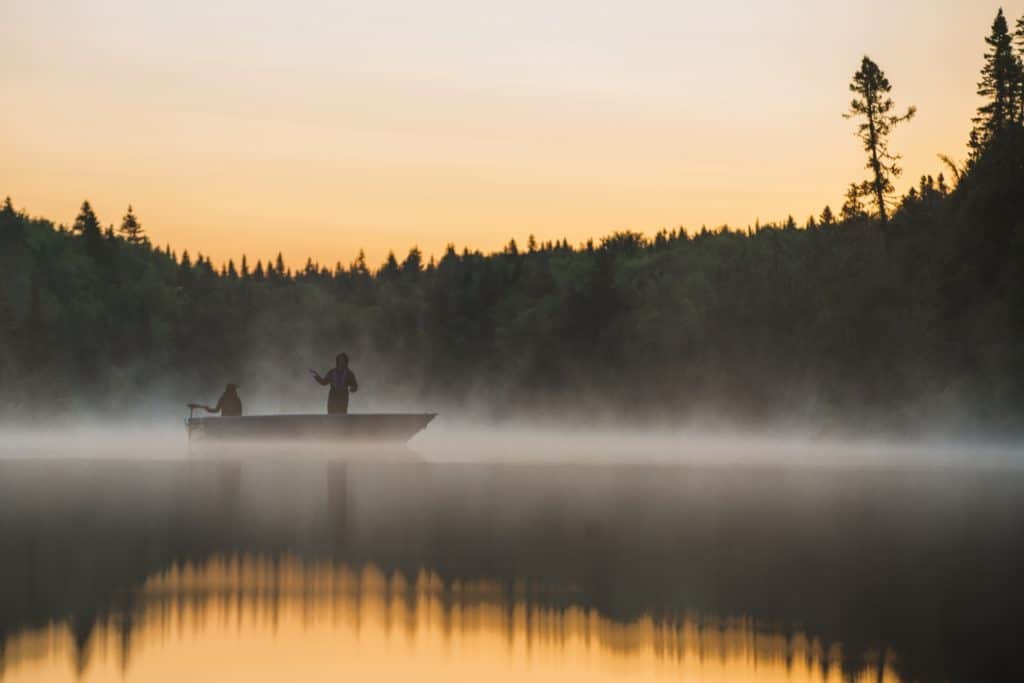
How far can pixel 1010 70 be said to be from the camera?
8088 cm

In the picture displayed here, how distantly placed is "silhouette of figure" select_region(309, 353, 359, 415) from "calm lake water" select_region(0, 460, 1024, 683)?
20.6 meters

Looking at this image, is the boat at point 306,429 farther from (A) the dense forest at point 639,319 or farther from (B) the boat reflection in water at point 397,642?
(B) the boat reflection in water at point 397,642

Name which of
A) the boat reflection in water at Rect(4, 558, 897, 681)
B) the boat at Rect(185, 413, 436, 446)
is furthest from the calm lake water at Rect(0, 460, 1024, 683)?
the boat at Rect(185, 413, 436, 446)

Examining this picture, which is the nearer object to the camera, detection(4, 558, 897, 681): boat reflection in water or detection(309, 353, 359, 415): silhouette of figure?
detection(4, 558, 897, 681): boat reflection in water

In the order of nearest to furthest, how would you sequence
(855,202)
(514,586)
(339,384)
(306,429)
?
(514,586) → (339,384) → (306,429) → (855,202)

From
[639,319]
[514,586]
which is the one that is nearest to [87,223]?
[639,319]

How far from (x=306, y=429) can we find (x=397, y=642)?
41128mm

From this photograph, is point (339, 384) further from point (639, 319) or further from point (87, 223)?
point (87, 223)

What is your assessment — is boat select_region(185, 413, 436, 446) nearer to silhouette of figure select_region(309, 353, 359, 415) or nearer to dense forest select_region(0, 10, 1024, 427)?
silhouette of figure select_region(309, 353, 359, 415)

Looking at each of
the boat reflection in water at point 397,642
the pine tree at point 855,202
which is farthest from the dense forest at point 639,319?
the boat reflection in water at point 397,642

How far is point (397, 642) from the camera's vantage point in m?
15.0

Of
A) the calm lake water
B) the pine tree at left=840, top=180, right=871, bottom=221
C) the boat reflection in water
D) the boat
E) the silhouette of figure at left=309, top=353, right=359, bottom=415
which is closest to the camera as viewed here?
the boat reflection in water

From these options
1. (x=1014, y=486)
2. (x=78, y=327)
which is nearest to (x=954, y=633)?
(x=1014, y=486)

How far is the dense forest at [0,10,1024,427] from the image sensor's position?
189 feet
